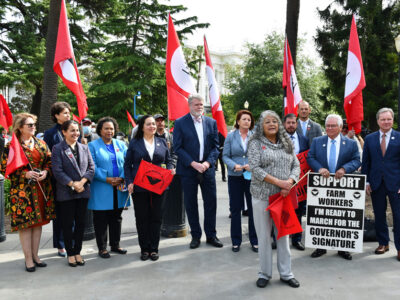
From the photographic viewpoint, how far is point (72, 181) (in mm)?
4730

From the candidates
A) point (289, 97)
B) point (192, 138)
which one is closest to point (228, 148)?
point (192, 138)

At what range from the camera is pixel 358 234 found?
500 cm

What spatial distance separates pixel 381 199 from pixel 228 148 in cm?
233

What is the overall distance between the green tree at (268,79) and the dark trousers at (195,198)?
29.6 metres

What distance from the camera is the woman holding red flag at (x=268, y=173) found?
4.06 metres

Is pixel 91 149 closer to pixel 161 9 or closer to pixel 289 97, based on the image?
Answer: pixel 289 97

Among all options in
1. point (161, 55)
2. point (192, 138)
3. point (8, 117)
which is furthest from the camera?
point (161, 55)

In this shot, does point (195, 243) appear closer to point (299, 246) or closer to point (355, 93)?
point (299, 246)

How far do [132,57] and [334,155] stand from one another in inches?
871

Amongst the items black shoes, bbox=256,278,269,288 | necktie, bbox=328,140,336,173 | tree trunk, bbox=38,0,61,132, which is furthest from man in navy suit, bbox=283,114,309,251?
tree trunk, bbox=38,0,61,132

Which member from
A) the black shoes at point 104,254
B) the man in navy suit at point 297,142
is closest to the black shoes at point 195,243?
the black shoes at point 104,254

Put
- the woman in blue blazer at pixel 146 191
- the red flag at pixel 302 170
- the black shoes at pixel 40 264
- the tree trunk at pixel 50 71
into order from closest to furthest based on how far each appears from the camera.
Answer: the black shoes at pixel 40 264
the woman in blue blazer at pixel 146 191
the red flag at pixel 302 170
the tree trunk at pixel 50 71

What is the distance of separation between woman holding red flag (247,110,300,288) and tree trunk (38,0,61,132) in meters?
8.81

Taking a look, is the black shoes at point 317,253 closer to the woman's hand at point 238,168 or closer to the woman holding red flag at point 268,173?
the woman holding red flag at point 268,173
